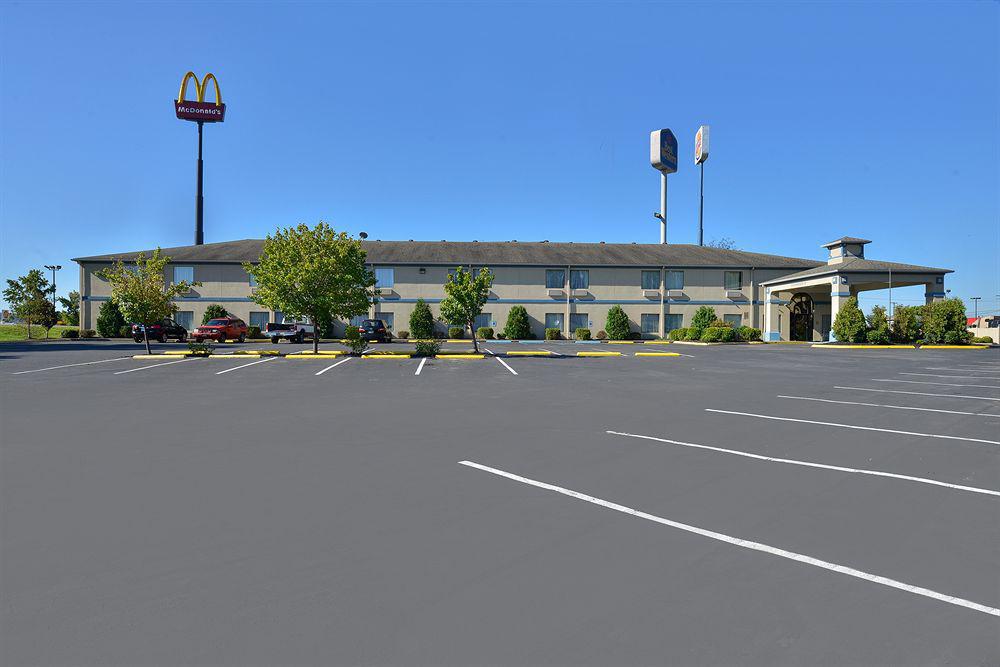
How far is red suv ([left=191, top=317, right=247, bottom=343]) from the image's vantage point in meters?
33.1

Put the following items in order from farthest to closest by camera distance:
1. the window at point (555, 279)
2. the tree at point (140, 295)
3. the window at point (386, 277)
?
the window at point (555, 279), the window at point (386, 277), the tree at point (140, 295)

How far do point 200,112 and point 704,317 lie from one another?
6345 cm

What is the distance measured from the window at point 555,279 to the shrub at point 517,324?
350 cm

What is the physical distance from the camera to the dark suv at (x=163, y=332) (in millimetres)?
33594

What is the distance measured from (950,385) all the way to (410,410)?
13.7m

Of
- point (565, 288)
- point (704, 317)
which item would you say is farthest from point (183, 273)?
point (704, 317)

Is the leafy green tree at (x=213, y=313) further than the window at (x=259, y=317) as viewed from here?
No

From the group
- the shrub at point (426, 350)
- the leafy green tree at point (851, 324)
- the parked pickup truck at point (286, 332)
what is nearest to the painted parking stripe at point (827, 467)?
the shrub at point (426, 350)

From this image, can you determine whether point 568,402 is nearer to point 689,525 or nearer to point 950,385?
point 689,525

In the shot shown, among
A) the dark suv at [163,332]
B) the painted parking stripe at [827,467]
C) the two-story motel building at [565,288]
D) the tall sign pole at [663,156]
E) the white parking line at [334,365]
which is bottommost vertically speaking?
the painted parking stripe at [827,467]

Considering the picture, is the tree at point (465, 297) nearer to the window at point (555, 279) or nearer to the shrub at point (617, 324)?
the window at point (555, 279)

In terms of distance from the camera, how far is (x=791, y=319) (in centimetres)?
4091

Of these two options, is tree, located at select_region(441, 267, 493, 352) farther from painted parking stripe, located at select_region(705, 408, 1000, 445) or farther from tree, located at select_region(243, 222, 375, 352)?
painted parking stripe, located at select_region(705, 408, 1000, 445)

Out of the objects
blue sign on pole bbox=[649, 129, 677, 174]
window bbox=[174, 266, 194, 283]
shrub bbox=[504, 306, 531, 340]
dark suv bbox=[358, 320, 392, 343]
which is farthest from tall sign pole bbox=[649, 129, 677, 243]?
window bbox=[174, 266, 194, 283]
